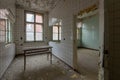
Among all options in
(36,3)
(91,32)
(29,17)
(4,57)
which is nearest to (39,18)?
(29,17)

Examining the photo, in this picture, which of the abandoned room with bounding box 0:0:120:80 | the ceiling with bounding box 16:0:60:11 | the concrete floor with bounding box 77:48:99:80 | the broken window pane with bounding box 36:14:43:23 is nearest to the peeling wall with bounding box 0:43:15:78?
the abandoned room with bounding box 0:0:120:80

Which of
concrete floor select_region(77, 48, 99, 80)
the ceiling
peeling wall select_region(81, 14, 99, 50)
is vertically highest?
the ceiling

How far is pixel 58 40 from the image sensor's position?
5.78m

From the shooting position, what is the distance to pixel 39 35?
6438 millimetres

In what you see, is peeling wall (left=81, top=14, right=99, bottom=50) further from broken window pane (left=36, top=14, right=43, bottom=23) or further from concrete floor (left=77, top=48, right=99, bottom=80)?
broken window pane (left=36, top=14, right=43, bottom=23)

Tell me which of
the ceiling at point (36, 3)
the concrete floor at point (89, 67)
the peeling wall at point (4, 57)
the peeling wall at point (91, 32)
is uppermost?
the ceiling at point (36, 3)

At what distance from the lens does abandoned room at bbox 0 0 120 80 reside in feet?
2.42

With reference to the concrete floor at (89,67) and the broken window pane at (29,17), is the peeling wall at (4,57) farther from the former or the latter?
the broken window pane at (29,17)

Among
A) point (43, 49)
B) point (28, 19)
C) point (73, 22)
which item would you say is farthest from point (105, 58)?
point (28, 19)

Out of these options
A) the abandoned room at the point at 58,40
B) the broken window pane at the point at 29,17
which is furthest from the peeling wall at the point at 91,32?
the broken window pane at the point at 29,17

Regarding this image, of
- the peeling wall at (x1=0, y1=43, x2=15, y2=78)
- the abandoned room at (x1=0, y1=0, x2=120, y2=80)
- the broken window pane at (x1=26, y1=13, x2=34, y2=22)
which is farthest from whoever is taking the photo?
the broken window pane at (x1=26, y1=13, x2=34, y2=22)

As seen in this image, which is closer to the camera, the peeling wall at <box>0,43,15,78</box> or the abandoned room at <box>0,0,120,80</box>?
the abandoned room at <box>0,0,120,80</box>

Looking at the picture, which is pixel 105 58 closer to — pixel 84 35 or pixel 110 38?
pixel 110 38

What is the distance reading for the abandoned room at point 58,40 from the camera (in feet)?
2.42
